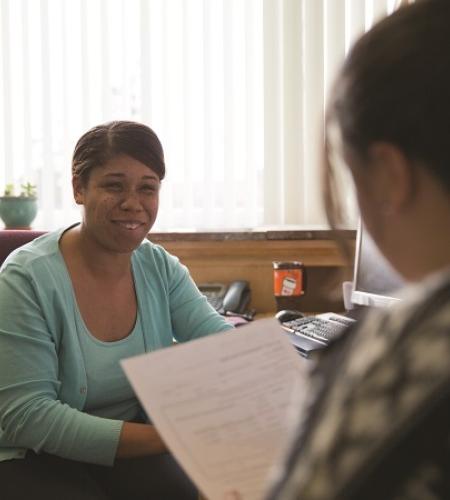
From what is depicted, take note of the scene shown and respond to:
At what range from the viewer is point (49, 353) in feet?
4.07

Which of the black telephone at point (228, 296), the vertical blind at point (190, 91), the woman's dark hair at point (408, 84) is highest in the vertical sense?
the vertical blind at point (190, 91)

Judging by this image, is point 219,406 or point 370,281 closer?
point 219,406

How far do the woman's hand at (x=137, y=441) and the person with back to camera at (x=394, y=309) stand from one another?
753mm

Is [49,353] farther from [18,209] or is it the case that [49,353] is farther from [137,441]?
[18,209]

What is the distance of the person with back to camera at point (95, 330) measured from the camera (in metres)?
1.16

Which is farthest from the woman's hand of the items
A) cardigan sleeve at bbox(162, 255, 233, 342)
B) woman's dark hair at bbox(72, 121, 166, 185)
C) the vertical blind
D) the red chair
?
the vertical blind

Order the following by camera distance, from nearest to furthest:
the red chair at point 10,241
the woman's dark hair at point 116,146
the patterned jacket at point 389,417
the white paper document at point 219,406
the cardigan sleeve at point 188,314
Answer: the patterned jacket at point 389,417, the white paper document at point 219,406, the woman's dark hair at point 116,146, the cardigan sleeve at point 188,314, the red chair at point 10,241

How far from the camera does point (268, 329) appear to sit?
2.78ft

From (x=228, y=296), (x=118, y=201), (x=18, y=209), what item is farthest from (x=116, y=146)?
(x=18, y=209)

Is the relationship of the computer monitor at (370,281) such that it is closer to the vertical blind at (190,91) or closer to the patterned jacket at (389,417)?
the vertical blind at (190,91)

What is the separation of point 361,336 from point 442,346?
6cm

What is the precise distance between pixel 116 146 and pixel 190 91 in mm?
1175

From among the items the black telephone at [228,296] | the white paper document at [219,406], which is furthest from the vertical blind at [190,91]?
the white paper document at [219,406]

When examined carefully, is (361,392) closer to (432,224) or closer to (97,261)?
(432,224)
